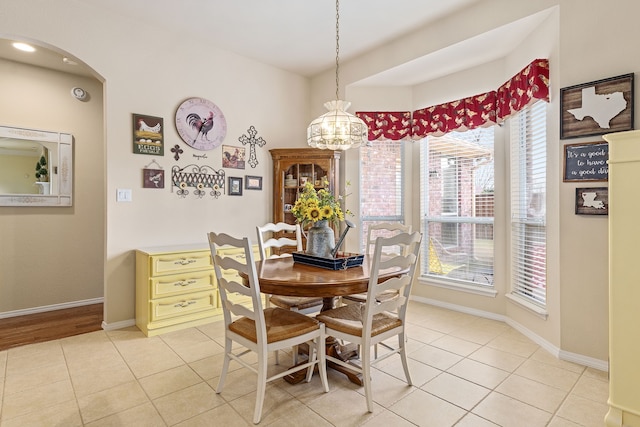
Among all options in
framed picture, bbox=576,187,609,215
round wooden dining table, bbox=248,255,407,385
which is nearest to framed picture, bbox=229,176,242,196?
round wooden dining table, bbox=248,255,407,385

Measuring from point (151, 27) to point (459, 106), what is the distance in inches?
126

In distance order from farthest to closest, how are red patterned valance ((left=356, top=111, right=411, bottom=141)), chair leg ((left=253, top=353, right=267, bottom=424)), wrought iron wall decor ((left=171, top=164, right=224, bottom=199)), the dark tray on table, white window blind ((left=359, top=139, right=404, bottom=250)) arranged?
white window blind ((left=359, top=139, right=404, bottom=250)) → red patterned valance ((left=356, top=111, right=411, bottom=141)) → wrought iron wall decor ((left=171, top=164, right=224, bottom=199)) → the dark tray on table → chair leg ((left=253, top=353, right=267, bottom=424))

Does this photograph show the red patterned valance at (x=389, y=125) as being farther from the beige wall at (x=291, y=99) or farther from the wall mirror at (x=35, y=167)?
the wall mirror at (x=35, y=167)

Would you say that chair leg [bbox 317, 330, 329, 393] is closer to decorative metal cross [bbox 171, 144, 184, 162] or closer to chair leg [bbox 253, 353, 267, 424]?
chair leg [bbox 253, 353, 267, 424]

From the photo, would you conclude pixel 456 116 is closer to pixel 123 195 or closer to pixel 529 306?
pixel 529 306

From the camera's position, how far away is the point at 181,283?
3.07m

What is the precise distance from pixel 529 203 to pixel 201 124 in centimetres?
332

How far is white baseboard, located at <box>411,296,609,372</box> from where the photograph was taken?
91.3 inches

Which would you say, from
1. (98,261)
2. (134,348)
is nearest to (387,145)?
(134,348)

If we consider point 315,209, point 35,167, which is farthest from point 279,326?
point 35,167

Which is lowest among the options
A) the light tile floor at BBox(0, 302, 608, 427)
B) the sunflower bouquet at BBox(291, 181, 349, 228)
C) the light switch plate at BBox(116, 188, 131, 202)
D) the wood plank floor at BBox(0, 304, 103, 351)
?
the light tile floor at BBox(0, 302, 608, 427)

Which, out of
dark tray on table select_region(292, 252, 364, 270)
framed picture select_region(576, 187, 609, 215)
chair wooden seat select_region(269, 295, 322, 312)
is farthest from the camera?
chair wooden seat select_region(269, 295, 322, 312)

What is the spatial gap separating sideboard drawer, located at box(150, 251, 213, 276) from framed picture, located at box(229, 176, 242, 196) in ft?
3.00

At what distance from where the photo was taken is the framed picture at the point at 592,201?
224 cm
